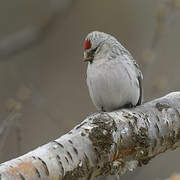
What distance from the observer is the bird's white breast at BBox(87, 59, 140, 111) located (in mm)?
4691

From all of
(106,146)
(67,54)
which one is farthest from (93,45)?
(67,54)

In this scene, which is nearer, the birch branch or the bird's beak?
the birch branch

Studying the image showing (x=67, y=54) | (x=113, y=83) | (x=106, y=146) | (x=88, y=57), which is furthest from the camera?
(x=67, y=54)

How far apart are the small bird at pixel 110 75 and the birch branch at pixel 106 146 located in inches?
18.7

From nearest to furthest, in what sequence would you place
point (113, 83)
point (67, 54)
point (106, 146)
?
point (106, 146) → point (113, 83) → point (67, 54)

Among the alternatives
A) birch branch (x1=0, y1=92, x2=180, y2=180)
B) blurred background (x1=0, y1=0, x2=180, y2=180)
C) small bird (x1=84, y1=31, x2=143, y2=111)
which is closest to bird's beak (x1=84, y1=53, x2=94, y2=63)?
small bird (x1=84, y1=31, x2=143, y2=111)

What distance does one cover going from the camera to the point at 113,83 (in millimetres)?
4676

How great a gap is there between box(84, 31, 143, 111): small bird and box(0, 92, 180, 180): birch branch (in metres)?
0.47

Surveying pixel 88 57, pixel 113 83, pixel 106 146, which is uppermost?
pixel 88 57

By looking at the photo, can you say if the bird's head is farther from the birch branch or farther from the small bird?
the birch branch

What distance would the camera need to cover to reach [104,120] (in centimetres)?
360

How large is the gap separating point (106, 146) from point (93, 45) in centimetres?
163

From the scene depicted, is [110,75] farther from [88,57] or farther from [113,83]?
[88,57]

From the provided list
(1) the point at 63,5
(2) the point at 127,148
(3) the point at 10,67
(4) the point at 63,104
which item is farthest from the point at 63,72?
(2) the point at 127,148
